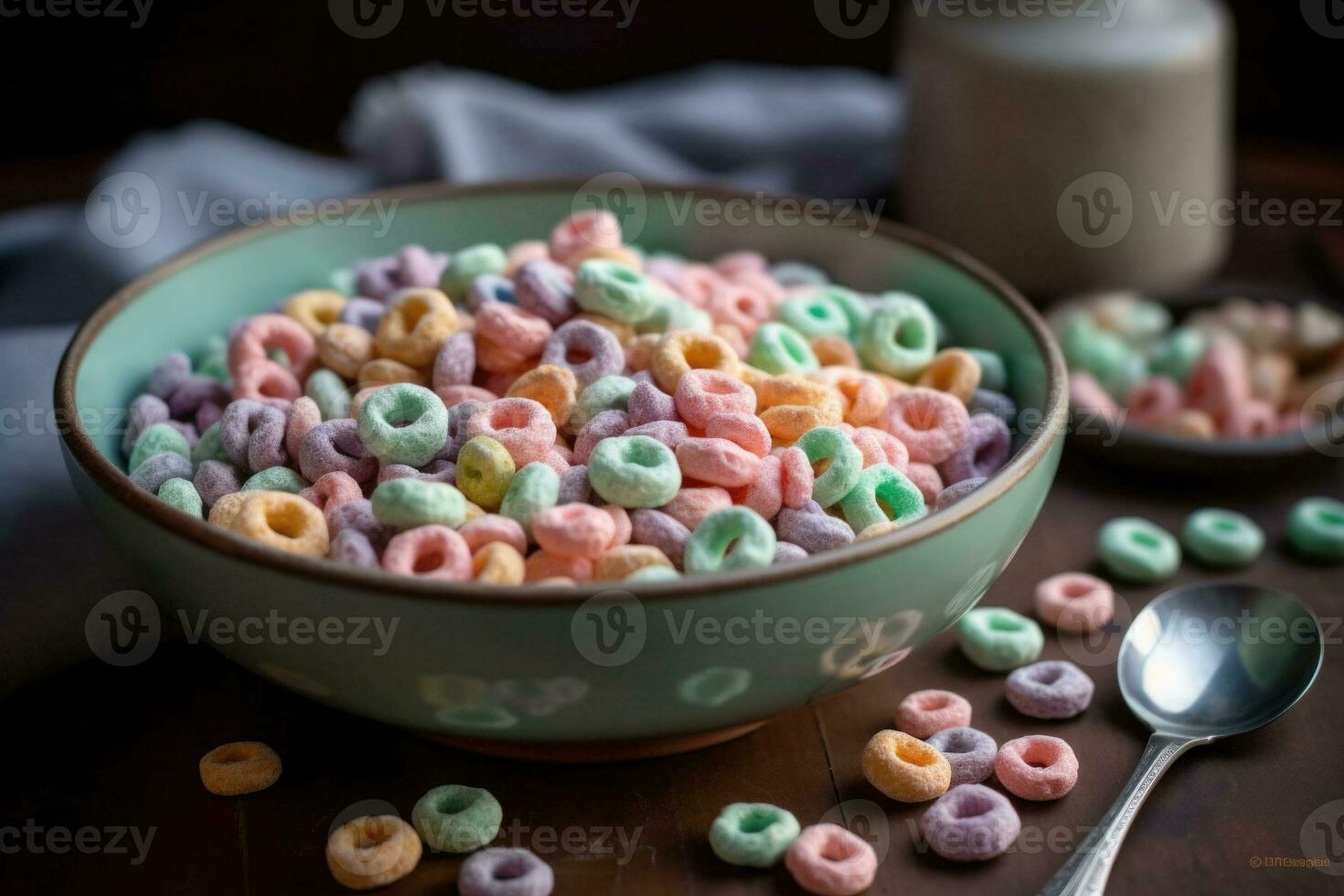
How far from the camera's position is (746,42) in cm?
167

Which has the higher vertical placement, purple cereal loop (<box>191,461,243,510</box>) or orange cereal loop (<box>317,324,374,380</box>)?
orange cereal loop (<box>317,324,374,380</box>)

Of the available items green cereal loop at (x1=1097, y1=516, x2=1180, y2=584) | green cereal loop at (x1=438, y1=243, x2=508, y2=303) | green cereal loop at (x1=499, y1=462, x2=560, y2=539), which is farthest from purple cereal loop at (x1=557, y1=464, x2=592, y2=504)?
green cereal loop at (x1=1097, y1=516, x2=1180, y2=584)

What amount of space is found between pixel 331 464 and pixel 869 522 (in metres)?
0.27

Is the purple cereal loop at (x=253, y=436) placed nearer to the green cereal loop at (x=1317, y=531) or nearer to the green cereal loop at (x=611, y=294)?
the green cereal loop at (x=611, y=294)

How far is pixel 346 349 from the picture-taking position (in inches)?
30.6

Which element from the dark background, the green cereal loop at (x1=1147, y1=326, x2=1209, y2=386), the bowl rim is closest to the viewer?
the bowl rim

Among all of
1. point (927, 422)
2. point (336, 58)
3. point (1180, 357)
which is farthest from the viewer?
point (336, 58)

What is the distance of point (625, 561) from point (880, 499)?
15cm

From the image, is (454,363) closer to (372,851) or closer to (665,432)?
(665,432)

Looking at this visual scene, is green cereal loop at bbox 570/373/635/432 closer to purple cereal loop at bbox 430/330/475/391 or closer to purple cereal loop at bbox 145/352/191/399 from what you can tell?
purple cereal loop at bbox 430/330/475/391

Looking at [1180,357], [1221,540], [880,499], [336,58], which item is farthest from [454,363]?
[336,58]

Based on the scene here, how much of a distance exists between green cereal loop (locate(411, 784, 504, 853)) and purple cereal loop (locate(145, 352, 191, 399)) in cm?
31

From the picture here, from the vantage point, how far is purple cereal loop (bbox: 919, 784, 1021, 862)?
625mm

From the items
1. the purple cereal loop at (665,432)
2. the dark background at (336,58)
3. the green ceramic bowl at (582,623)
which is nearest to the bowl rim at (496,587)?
the green ceramic bowl at (582,623)
